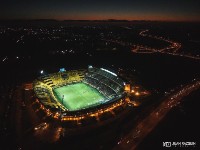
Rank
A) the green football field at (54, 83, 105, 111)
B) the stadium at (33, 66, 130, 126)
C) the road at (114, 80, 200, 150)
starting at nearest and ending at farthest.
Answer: the road at (114, 80, 200, 150) → the stadium at (33, 66, 130, 126) → the green football field at (54, 83, 105, 111)

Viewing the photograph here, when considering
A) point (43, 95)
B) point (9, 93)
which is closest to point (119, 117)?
point (43, 95)

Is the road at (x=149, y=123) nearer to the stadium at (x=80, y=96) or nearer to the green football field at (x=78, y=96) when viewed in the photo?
the stadium at (x=80, y=96)

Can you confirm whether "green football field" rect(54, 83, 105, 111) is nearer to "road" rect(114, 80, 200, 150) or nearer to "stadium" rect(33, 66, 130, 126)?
"stadium" rect(33, 66, 130, 126)

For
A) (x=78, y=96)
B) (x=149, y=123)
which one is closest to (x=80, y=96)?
(x=78, y=96)

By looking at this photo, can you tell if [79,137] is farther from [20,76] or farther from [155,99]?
[20,76]

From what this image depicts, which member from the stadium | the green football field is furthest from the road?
the green football field

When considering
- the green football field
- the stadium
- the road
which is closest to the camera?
the road

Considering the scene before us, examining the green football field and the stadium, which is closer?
the stadium
